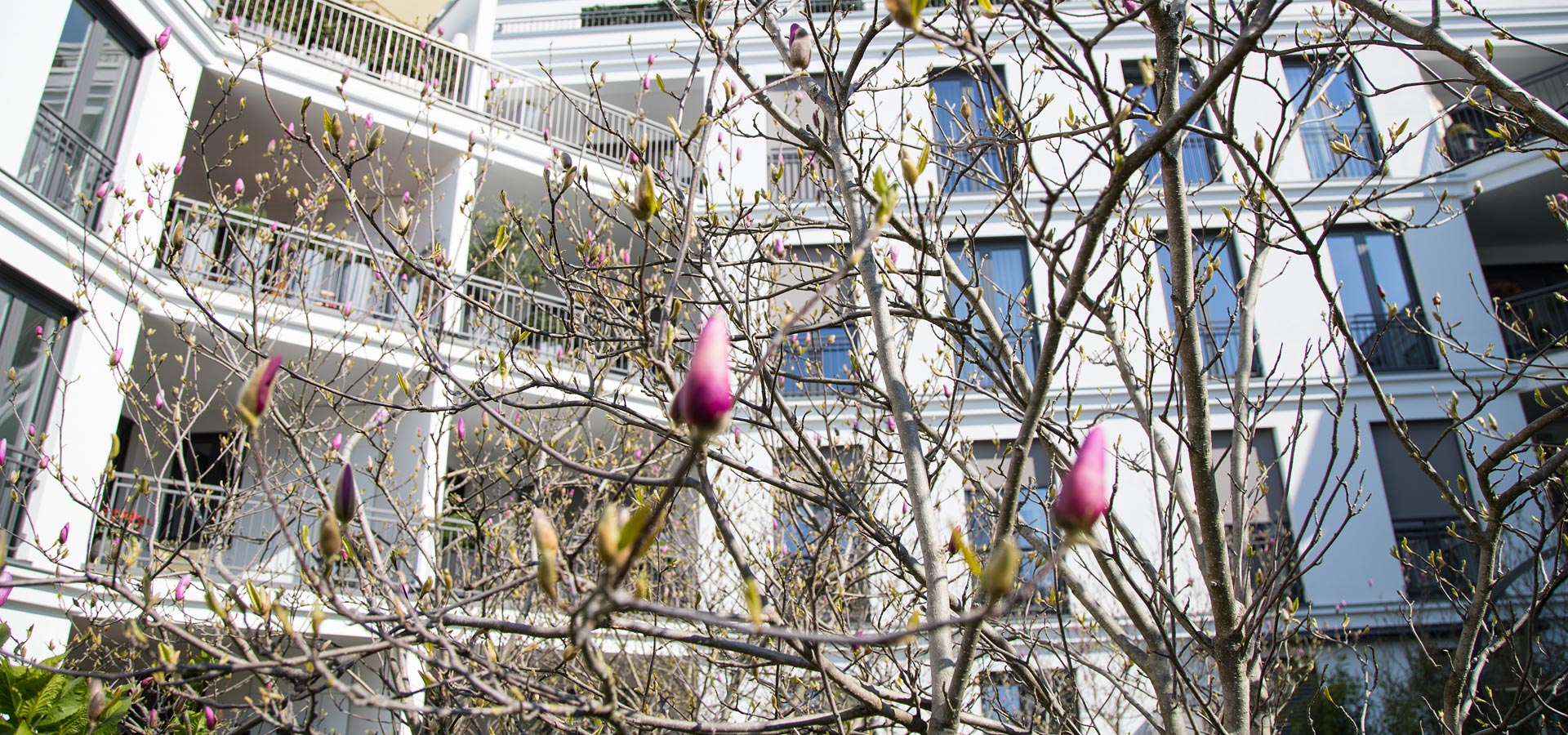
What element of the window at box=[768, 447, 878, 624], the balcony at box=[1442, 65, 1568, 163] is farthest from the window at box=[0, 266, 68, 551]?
the balcony at box=[1442, 65, 1568, 163]

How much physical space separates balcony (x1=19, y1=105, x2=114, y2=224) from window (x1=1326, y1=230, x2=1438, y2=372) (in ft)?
46.6

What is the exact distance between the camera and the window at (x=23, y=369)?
730 cm

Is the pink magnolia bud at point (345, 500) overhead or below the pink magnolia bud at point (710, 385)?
below

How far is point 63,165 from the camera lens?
784cm

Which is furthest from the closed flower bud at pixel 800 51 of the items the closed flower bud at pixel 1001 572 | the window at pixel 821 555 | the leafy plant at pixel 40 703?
the leafy plant at pixel 40 703

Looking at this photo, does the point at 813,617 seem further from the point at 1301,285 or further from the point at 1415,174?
the point at 1415,174

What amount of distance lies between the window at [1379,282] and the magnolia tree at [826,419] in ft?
0.34

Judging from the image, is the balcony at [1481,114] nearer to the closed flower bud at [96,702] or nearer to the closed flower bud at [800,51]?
the closed flower bud at [800,51]

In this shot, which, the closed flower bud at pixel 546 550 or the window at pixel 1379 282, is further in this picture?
the window at pixel 1379 282

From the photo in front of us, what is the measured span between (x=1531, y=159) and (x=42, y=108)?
Answer: 16198 mm

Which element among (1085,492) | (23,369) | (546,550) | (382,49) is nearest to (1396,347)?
(382,49)

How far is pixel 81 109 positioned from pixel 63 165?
0.68 meters

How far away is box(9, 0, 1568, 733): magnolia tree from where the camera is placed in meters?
2.23

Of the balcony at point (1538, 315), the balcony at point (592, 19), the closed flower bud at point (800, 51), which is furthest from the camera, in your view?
the balcony at point (592, 19)
